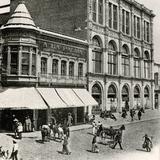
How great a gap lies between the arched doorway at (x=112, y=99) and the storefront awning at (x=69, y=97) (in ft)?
30.0

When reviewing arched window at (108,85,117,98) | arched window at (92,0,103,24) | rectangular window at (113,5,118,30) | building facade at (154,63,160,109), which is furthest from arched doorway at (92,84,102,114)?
building facade at (154,63,160,109)

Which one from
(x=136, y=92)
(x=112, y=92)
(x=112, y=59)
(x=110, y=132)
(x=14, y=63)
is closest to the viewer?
(x=110, y=132)

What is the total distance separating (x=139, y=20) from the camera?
4456 centimetres

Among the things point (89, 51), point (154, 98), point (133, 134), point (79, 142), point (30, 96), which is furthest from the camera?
point (154, 98)

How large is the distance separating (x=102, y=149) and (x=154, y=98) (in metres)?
33.9

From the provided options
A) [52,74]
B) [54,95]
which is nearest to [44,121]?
[54,95]

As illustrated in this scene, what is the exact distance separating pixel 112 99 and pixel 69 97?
445 inches

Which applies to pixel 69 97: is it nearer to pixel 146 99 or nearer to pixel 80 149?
pixel 80 149

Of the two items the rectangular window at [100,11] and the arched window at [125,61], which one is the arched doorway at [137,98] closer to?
the arched window at [125,61]

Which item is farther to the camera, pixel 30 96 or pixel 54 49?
pixel 54 49

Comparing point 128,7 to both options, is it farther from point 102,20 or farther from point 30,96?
point 30,96

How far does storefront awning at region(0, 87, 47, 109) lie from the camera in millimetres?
22391

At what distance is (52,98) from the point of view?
25266 mm

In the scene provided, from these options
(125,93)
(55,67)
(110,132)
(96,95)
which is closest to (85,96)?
(55,67)
